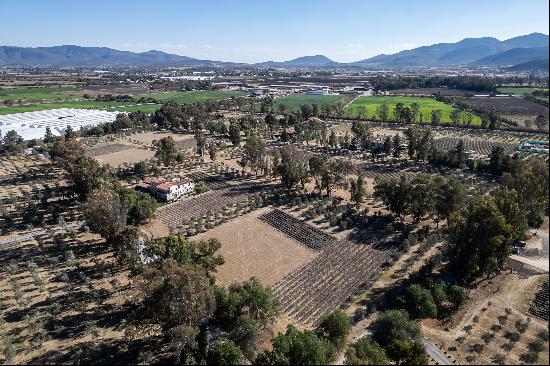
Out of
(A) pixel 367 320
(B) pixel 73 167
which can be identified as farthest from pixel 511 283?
(B) pixel 73 167

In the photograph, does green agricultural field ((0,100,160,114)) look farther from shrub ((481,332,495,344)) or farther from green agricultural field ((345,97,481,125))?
shrub ((481,332,495,344))

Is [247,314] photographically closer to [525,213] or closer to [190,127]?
[525,213]

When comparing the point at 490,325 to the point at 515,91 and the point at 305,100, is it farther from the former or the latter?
the point at 515,91

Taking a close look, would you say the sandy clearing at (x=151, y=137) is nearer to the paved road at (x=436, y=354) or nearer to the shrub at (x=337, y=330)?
the shrub at (x=337, y=330)

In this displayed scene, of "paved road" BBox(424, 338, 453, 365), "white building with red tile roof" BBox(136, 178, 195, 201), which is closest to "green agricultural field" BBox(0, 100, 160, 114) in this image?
"white building with red tile roof" BBox(136, 178, 195, 201)

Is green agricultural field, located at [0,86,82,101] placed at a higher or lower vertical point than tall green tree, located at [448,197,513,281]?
higher

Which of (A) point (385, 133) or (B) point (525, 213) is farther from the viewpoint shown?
(A) point (385, 133)
